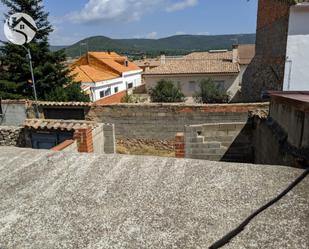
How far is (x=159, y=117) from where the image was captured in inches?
401

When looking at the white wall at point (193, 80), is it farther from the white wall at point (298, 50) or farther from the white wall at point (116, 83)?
the white wall at point (298, 50)

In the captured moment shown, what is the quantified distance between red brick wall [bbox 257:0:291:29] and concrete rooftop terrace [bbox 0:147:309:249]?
10.6m

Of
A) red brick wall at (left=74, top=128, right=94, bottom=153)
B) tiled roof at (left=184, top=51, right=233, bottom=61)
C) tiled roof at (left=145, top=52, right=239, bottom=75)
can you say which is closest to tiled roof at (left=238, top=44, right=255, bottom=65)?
tiled roof at (left=184, top=51, right=233, bottom=61)

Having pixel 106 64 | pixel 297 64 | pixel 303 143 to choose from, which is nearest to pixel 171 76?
pixel 106 64

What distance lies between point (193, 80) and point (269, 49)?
42.3 ft

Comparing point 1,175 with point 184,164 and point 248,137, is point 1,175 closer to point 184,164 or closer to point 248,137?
point 184,164

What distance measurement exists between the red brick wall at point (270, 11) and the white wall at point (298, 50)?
508 mm

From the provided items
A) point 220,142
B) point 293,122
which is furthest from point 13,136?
point 293,122

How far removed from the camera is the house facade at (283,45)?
9992 mm

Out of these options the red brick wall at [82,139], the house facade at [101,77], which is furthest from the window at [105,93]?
the red brick wall at [82,139]

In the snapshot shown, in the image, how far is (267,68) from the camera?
13.1 metres

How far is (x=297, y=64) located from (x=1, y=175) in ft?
36.5

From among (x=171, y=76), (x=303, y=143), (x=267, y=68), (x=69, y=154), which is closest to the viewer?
(x=69, y=154)

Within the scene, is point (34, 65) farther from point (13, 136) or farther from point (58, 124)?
point (58, 124)
